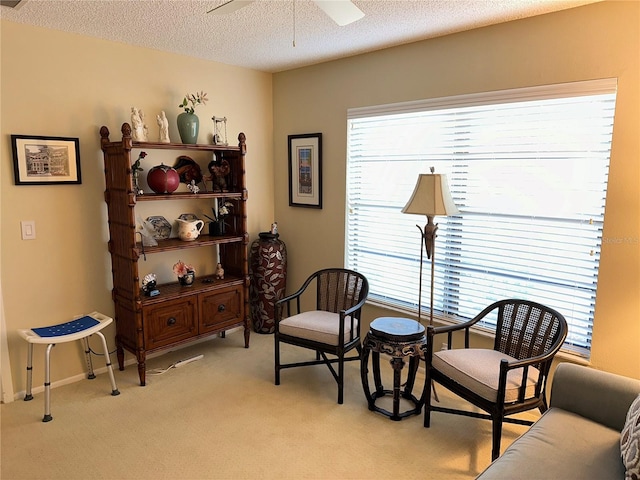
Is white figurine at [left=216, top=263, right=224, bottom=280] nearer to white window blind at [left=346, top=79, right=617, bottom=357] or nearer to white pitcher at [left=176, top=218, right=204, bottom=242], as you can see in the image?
white pitcher at [left=176, top=218, right=204, bottom=242]

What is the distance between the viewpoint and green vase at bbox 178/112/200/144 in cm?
342

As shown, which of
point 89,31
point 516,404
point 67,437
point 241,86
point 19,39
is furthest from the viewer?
point 241,86

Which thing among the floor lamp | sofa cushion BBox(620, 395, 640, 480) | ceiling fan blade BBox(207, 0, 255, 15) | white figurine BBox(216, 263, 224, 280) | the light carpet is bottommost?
the light carpet

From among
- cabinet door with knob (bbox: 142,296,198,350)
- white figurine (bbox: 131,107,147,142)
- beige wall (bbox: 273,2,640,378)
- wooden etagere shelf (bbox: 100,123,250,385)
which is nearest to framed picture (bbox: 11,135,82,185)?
wooden etagere shelf (bbox: 100,123,250,385)

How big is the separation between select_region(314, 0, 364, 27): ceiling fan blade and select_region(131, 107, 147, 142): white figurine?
6.10 feet

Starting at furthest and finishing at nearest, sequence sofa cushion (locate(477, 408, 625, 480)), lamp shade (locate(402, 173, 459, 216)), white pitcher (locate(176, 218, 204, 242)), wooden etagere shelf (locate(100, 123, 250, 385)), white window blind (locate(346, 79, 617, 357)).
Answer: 1. white pitcher (locate(176, 218, 204, 242))
2. wooden etagere shelf (locate(100, 123, 250, 385))
3. lamp shade (locate(402, 173, 459, 216))
4. white window blind (locate(346, 79, 617, 357))
5. sofa cushion (locate(477, 408, 625, 480))

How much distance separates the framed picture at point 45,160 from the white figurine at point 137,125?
0.39 metres

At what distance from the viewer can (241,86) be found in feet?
13.4

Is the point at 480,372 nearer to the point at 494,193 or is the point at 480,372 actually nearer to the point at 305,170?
the point at 494,193

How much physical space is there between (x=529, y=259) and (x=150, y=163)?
9.52ft

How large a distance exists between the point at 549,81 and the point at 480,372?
5.81 feet

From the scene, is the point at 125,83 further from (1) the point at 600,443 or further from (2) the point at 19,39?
(1) the point at 600,443

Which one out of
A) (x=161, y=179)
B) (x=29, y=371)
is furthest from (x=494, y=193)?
(x=29, y=371)

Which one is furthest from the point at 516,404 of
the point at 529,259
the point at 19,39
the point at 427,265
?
the point at 19,39
